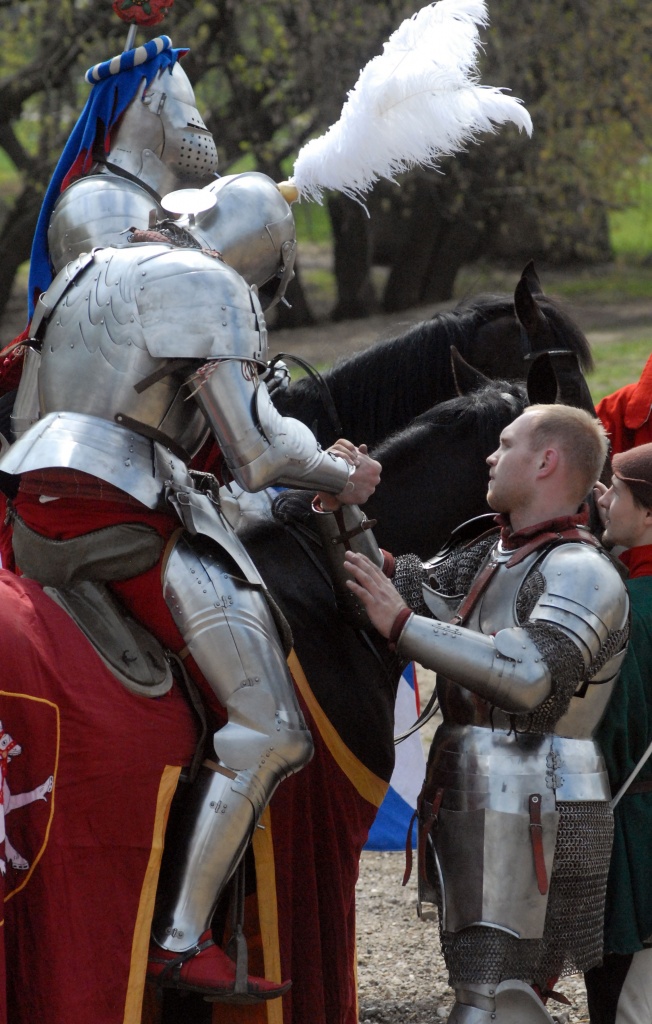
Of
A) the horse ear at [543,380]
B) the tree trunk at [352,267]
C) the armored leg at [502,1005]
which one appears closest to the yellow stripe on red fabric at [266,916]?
the armored leg at [502,1005]

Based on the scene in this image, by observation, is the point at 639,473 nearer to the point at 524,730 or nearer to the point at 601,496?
the point at 601,496

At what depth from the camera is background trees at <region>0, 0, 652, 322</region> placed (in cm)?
1206

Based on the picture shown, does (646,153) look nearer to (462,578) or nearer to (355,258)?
(355,258)

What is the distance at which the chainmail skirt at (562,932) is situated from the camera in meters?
2.42

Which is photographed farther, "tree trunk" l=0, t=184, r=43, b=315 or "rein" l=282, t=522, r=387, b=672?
"tree trunk" l=0, t=184, r=43, b=315

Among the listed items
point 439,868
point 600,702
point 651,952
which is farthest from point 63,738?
point 651,952

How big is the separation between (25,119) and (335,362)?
1324 cm

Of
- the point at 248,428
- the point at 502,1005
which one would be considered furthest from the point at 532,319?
the point at 502,1005

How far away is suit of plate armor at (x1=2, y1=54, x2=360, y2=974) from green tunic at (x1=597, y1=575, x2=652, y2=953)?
26.7 inches

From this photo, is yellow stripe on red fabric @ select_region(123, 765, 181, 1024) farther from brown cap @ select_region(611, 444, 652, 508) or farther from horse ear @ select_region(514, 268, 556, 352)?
horse ear @ select_region(514, 268, 556, 352)

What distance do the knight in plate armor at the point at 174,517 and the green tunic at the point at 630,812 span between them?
0.68 m

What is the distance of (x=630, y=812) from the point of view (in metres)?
2.71

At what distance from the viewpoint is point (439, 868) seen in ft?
8.32

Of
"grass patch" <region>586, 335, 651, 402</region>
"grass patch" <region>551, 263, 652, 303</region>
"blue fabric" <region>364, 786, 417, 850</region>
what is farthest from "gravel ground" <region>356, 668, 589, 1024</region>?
"grass patch" <region>551, 263, 652, 303</region>
